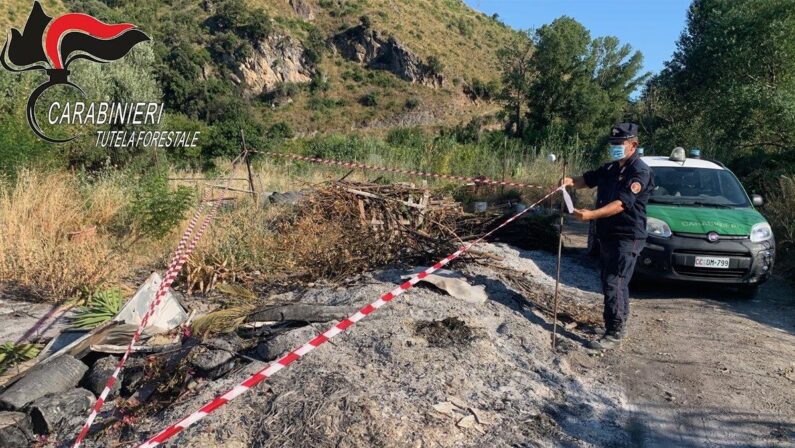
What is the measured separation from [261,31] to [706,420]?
221ft

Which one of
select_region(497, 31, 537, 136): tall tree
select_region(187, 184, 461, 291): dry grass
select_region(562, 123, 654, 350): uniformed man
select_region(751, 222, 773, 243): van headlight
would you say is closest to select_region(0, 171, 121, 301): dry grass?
select_region(187, 184, 461, 291): dry grass

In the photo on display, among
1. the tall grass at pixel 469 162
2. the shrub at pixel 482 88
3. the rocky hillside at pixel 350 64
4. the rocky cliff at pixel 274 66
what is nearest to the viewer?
the tall grass at pixel 469 162

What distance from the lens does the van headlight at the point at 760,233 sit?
6.43m

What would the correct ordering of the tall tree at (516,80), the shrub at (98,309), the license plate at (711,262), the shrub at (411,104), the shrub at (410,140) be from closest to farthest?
the shrub at (98,309) → the license plate at (711,262) → the shrub at (410,140) → the tall tree at (516,80) → the shrub at (411,104)

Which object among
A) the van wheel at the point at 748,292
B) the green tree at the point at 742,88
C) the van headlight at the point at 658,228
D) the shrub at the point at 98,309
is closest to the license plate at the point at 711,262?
the van headlight at the point at 658,228

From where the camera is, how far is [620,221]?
4945mm

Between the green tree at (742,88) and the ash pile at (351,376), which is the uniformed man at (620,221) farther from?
the green tree at (742,88)

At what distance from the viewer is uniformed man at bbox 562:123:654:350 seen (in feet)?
15.8

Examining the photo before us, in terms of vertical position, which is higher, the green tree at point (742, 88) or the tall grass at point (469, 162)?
the green tree at point (742, 88)

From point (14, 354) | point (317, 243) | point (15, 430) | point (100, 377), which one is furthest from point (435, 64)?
point (15, 430)

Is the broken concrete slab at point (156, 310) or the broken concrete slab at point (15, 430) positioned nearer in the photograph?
the broken concrete slab at point (15, 430)

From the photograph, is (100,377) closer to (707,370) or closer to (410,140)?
(707,370)

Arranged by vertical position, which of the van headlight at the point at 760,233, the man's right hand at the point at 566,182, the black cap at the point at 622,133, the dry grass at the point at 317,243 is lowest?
the dry grass at the point at 317,243

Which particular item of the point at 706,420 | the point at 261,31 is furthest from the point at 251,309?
the point at 261,31
